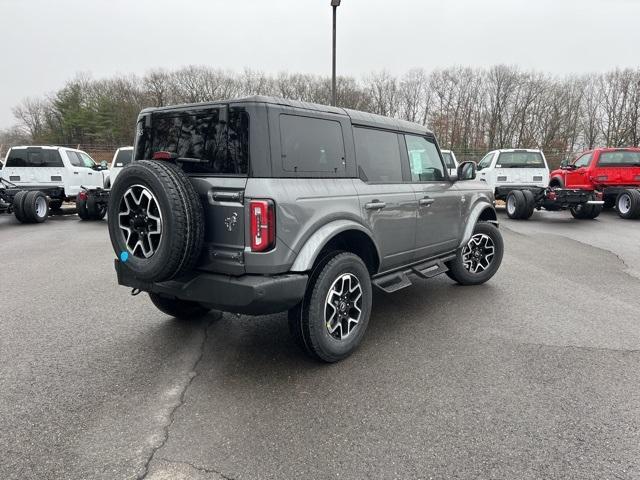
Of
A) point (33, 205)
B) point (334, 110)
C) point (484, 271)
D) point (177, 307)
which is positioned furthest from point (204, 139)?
point (33, 205)

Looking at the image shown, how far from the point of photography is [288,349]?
11.8 ft

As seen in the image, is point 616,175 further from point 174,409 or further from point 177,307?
point 174,409

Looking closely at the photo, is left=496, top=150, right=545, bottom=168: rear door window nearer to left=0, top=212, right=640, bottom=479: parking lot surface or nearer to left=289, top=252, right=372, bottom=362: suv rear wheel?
left=0, top=212, right=640, bottom=479: parking lot surface

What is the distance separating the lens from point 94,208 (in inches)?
468

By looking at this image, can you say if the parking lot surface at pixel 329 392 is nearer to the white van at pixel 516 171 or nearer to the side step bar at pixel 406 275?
the side step bar at pixel 406 275

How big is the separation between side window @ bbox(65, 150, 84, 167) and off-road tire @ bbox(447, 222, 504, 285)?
479 inches

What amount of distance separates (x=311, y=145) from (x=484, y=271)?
3387 mm

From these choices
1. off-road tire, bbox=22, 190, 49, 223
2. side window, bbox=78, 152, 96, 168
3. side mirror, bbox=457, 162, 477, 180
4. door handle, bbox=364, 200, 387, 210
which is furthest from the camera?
side window, bbox=78, 152, 96, 168

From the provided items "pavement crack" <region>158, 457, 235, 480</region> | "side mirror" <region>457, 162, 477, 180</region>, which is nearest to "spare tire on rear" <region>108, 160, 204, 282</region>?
"pavement crack" <region>158, 457, 235, 480</region>

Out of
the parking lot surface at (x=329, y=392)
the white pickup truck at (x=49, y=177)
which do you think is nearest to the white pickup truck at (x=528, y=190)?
the parking lot surface at (x=329, y=392)

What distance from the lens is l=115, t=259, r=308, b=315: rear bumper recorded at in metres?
2.80

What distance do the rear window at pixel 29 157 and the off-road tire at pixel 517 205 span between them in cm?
1377

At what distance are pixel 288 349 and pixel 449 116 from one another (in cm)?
4682

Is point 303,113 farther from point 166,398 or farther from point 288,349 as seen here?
point 166,398
